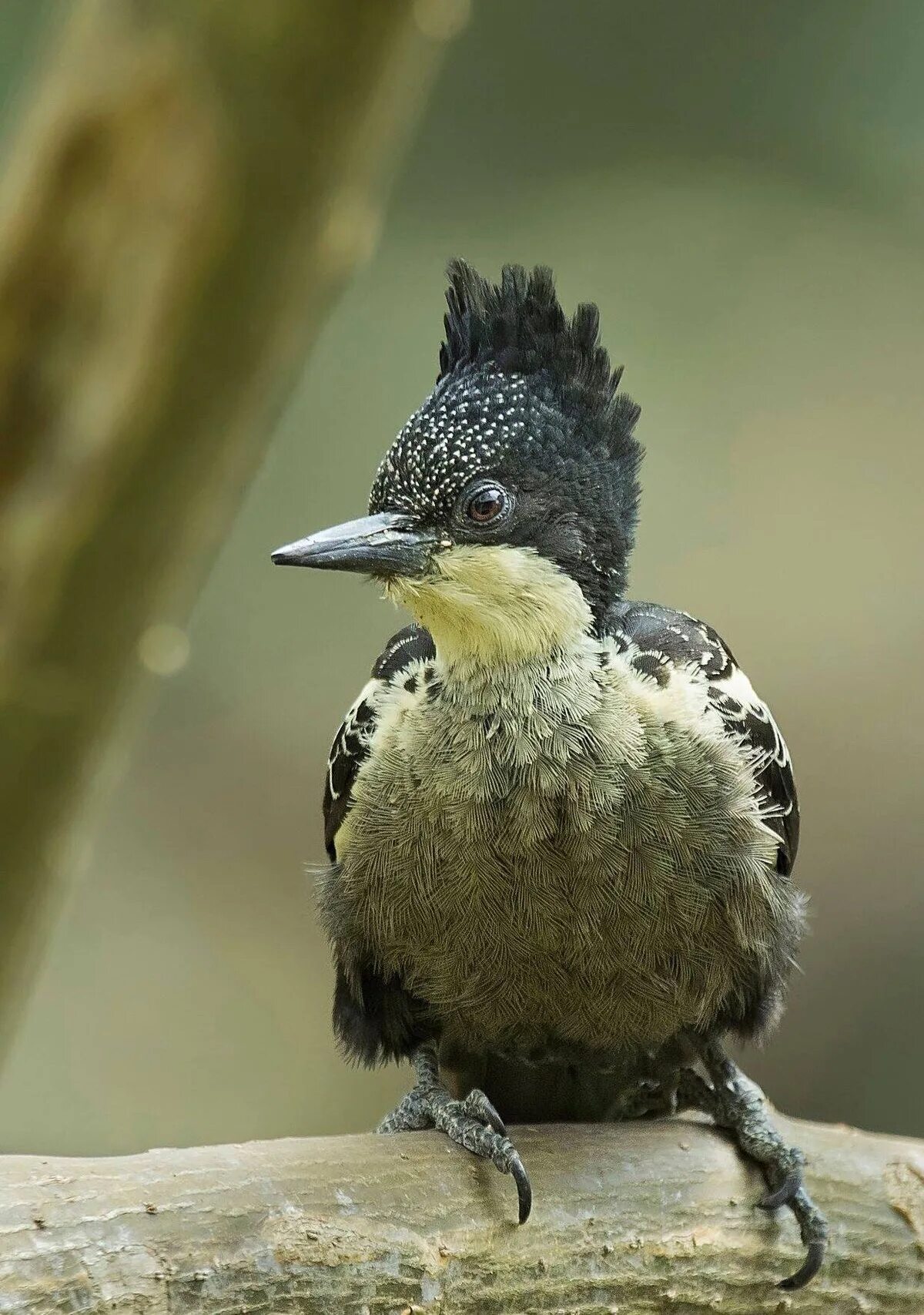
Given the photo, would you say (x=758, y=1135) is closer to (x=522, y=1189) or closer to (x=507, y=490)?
(x=522, y=1189)

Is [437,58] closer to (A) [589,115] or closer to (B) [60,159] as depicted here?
(B) [60,159]

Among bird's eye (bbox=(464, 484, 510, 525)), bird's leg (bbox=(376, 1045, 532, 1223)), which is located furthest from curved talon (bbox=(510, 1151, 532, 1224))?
bird's eye (bbox=(464, 484, 510, 525))

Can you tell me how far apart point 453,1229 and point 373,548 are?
1408 mm

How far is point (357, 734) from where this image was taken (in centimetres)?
350

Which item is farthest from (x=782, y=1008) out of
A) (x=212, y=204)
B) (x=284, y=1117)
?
(x=284, y=1117)

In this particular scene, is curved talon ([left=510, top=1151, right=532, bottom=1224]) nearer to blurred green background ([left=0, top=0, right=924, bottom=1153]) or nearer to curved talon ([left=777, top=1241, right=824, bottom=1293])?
curved talon ([left=777, top=1241, right=824, bottom=1293])

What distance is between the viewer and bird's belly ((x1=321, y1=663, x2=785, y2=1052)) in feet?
10.2

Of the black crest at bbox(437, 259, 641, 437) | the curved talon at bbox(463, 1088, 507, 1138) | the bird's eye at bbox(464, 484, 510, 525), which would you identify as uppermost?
the black crest at bbox(437, 259, 641, 437)

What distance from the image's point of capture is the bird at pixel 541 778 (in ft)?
10.2

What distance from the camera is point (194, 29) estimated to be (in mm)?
2365

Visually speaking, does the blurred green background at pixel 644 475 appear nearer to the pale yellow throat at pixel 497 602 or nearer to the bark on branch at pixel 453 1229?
the bark on branch at pixel 453 1229

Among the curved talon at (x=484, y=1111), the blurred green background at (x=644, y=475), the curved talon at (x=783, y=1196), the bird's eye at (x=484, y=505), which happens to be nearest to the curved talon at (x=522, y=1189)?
the curved talon at (x=484, y=1111)

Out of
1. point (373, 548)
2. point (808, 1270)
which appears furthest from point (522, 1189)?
point (373, 548)

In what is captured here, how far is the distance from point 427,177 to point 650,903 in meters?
5.50
